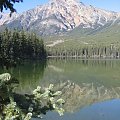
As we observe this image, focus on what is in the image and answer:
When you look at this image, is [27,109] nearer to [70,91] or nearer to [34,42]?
[70,91]

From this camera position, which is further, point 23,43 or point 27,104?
point 23,43

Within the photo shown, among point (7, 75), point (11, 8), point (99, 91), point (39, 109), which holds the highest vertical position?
point (11, 8)

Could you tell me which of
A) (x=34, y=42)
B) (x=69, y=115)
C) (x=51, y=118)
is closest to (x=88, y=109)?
(x=69, y=115)

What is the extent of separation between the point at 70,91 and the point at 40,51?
4582 inches

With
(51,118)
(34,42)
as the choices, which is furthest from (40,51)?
(51,118)

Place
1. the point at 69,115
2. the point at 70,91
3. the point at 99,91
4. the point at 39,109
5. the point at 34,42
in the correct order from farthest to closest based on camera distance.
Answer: the point at 34,42
the point at 99,91
the point at 70,91
the point at 69,115
the point at 39,109

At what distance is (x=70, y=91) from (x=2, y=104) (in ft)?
191

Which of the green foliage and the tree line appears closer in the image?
the green foliage

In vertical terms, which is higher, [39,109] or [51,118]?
[39,109]

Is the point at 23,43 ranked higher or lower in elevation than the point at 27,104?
higher

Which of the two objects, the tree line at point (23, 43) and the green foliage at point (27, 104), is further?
the tree line at point (23, 43)

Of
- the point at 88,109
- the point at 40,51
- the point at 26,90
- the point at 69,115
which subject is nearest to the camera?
the point at 69,115

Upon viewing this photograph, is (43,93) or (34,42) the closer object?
(43,93)

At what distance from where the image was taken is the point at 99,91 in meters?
70.5
